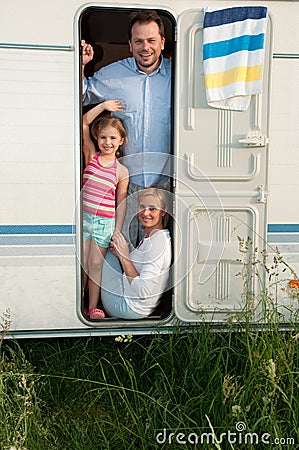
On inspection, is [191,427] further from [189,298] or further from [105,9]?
[105,9]

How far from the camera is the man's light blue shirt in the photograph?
3.89 metres

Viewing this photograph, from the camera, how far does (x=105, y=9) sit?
11.9ft

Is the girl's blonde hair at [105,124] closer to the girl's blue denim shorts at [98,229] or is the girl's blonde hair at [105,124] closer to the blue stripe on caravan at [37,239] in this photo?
the girl's blue denim shorts at [98,229]

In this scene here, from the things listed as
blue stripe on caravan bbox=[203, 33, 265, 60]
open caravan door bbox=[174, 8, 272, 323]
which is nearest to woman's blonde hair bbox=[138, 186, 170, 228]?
open caravan door bbox=[174, 8, 272, 323]

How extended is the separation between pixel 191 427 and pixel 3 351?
Answer: 1.45 metres

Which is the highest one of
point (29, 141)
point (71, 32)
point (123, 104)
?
point (71, 32)

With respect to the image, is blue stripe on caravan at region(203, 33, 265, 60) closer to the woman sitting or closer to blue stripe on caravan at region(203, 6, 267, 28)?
blue stripe on caravan at region(203, 6, 267, 28)

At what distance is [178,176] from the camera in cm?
375

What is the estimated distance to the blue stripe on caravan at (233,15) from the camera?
11.9ft

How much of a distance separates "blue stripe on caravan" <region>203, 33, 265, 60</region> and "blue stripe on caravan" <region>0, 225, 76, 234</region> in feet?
4.18

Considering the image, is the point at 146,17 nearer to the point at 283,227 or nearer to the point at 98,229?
the point at 98,229

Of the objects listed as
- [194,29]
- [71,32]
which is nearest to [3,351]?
[71,32]

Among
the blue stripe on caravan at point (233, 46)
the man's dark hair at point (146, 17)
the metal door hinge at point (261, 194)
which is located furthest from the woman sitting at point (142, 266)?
the man's dark hair at point (146, 17)

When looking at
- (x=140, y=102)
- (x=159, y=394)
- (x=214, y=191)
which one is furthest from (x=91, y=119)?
(x=159, y=394)
